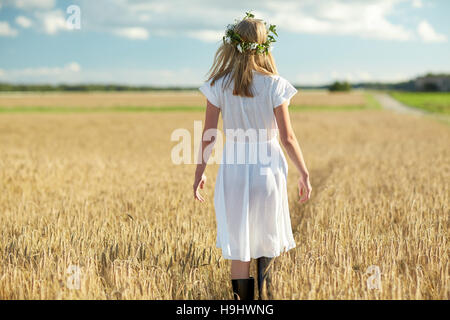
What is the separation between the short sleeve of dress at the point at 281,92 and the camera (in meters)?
2.89

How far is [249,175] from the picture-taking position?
3.05m

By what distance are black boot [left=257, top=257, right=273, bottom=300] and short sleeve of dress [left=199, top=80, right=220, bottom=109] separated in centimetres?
127

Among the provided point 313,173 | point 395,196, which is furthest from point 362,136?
point 395,196

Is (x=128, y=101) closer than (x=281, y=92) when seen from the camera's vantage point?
No

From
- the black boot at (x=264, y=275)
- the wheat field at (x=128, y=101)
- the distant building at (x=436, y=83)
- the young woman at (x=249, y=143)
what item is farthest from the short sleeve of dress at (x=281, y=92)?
the distant building at (x=436, y=83)

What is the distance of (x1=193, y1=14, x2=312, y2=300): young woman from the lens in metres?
2.92

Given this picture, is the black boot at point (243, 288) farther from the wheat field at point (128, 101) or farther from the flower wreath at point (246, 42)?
the wheat field at point (128, 101)

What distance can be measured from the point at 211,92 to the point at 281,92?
49 cm

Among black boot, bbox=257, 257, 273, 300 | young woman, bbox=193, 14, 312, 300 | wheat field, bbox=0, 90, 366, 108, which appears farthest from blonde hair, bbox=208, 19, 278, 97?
wheat field, bbox=0, 90, 366, 108

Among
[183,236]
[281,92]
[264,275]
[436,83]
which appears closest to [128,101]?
[183,236]

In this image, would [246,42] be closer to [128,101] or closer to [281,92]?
[281,92]

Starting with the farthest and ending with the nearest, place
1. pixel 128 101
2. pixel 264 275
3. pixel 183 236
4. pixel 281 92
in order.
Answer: pixel 128 101 → pixel 183 236 → pixel 264 275 → pixel 281 92

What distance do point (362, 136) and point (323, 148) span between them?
539 centimetres

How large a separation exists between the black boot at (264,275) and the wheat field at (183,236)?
0.11 m
